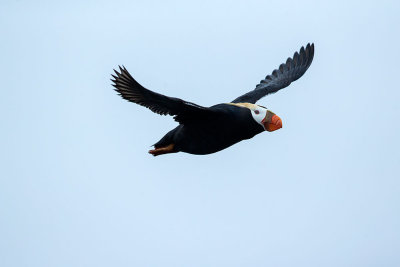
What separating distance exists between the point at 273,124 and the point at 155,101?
6.64ft

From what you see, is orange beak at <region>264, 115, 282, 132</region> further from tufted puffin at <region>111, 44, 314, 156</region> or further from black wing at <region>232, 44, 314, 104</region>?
black wing at <region>232, 44, 314, 104</region>

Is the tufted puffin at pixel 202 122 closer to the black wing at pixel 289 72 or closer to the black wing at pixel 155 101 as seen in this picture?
the black wing at pixel 155 101

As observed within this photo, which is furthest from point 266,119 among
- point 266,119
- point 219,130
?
point 219,130

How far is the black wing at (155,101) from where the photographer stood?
1295cm

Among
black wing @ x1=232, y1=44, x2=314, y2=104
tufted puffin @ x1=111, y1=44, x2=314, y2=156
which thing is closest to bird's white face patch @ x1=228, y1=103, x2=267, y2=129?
tufted puffin @ x1=111, y1=44, x2=314, y2=156

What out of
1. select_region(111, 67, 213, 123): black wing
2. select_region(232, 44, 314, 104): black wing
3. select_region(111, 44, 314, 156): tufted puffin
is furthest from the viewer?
select_region(232, 44, 314, 104): black wing

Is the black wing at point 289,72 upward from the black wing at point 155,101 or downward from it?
upward

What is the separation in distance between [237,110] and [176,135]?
3.70ft

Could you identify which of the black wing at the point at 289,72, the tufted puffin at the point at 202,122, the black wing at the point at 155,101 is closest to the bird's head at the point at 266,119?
the tufted puffin at the point at 202,122

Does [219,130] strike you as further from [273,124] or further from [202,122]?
[273,124]

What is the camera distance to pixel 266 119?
548 inches

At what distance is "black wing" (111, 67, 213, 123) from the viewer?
1295 cm

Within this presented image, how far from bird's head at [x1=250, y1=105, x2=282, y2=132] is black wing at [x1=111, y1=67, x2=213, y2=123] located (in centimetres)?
79

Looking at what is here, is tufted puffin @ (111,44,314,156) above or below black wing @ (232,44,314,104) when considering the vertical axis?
below
